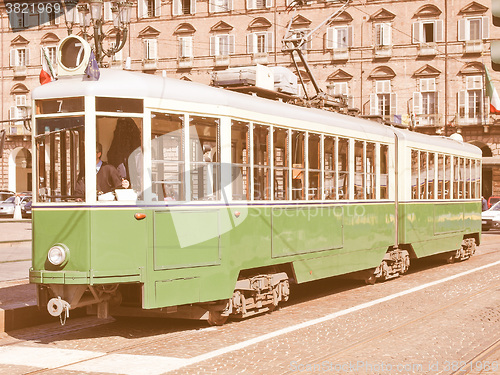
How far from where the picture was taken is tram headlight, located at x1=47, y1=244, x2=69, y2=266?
9.10m

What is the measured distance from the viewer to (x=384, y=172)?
15305mm

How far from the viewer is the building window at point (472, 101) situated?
160 feet

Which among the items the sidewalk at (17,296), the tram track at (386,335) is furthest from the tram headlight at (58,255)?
the tram track at (386,335)

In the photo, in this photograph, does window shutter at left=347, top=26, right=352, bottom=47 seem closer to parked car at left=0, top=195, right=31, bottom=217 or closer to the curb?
parked car at left=0, top=195, right=31, bottom=217

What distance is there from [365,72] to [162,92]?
4247 centimetres

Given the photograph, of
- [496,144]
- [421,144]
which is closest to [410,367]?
[421,144]

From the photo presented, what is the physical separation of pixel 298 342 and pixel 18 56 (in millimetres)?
53025

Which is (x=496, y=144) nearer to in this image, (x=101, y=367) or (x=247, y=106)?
(x=247, y=106)

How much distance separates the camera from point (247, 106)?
35.2ft

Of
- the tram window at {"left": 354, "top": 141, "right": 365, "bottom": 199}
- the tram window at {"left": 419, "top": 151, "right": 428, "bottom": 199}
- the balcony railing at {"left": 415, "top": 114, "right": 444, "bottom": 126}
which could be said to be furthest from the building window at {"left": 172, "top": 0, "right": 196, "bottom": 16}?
the tram window at {"left": 354, "top": 141, "right": 365, "bottom": 199}

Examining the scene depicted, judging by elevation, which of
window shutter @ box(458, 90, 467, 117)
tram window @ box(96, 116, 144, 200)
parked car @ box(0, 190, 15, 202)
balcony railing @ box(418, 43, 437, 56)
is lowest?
parked car @ box(0, 190, 15, 202)

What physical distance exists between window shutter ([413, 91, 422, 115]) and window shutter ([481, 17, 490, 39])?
4729mm

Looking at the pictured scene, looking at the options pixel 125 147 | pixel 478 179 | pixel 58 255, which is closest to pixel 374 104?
pixel 478 179

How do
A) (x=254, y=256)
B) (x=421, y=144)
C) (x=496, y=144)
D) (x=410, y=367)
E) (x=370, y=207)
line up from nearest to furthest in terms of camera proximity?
(x=410, y=367) < (x=254, y=256) < (x=370, y=207) < (x=421, y=144) < (x=496, y=144)
